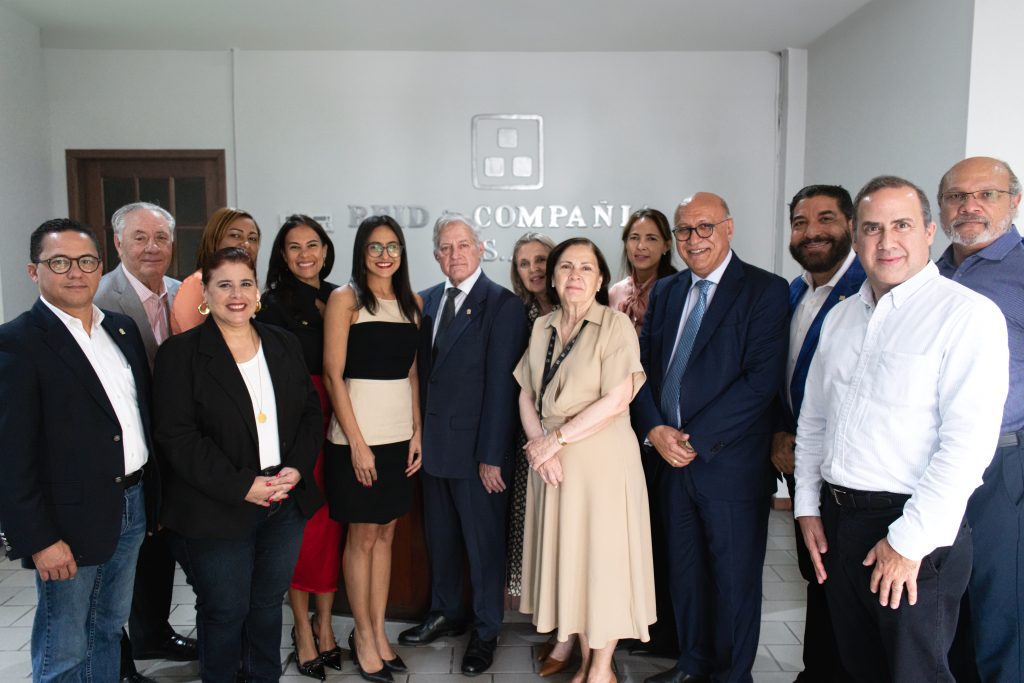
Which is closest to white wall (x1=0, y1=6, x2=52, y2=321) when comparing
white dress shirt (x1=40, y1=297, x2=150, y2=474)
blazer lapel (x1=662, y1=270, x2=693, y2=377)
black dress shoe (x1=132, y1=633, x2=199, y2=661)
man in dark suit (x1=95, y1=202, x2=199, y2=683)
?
man in dark suit (x1=95, y1=202, x2=199, y2=683)

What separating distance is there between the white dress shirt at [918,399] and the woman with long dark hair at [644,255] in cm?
142

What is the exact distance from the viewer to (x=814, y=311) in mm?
2729

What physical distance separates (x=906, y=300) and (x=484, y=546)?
1974 mm

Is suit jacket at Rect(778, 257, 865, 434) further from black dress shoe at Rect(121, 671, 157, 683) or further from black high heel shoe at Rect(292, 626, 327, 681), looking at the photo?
black dress shoe at Rect(121, 671, 157, 683)

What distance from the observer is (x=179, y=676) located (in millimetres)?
3043

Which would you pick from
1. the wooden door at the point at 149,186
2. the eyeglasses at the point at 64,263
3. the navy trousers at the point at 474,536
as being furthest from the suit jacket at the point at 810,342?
the wooden door at the point at 149,186

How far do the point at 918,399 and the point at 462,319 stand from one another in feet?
5.64

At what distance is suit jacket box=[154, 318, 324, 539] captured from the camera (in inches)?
88.4

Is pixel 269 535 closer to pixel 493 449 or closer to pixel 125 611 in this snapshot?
pixel 125 611

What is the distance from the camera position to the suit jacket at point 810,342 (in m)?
2.60

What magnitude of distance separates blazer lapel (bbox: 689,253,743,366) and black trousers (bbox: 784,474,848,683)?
2.18 feet

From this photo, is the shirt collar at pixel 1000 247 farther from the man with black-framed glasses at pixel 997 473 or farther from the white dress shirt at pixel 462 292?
the white dress shirt at pixel 462 292

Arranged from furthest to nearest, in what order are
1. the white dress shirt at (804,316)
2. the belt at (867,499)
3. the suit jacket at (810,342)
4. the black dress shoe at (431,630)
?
the black dress shoe at (431,630), the white dress shirt at (804,316), the suit jacket at (810,342), the belt at (867,499)

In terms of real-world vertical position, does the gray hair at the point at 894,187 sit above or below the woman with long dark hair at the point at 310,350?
above
